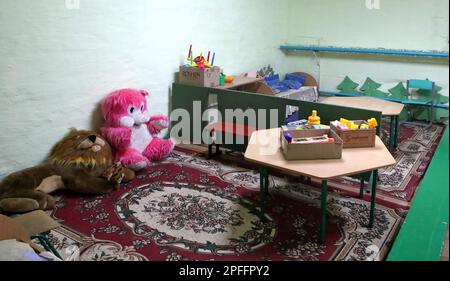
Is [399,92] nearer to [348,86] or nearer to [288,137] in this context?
[348,86]

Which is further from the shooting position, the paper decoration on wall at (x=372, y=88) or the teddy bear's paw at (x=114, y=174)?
the paper decoration on wall at (x=372, y=88)

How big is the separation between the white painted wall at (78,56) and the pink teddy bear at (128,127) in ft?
0.65

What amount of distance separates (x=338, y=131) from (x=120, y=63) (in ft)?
7.25

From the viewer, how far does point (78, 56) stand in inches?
138

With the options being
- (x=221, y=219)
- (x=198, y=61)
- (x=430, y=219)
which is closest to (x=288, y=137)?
(x=221, y=219)

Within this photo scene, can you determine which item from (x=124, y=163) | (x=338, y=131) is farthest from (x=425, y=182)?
(x=124, y=163)

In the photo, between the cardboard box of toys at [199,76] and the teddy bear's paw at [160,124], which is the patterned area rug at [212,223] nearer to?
the teddy bear's paw at [160,124]

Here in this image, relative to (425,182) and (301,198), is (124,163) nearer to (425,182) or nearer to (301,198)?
(301,198)

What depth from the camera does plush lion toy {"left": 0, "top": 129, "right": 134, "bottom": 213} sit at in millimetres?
2934

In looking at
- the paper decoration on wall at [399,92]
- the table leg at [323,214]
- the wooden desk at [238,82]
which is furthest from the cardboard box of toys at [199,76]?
the paper decoration on wall at [399,92]

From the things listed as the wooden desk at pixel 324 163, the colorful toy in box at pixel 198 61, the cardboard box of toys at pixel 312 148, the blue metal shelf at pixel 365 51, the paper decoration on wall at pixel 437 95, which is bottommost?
the wooden desk at pixel 324 163

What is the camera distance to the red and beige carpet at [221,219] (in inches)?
99.1

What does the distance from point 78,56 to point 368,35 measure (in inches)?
174

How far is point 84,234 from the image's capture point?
2680 millimetres
